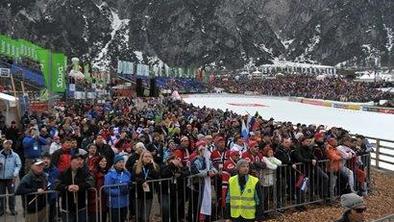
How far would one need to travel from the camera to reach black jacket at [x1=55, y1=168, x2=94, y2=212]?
7.53 meters

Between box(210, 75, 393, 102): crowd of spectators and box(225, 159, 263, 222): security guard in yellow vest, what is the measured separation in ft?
155

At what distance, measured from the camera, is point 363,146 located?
41.4 ft

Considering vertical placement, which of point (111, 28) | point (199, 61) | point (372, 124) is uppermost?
point (111, 28)

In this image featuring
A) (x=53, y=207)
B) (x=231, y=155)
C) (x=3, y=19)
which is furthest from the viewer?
(x=3, y=19)

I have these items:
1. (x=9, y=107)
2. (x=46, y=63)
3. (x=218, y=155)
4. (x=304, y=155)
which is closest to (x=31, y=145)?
(x=218, y=155)

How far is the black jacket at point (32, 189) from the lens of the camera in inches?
293

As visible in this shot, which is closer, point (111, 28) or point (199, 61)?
point (199, 61)

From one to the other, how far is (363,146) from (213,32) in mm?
163844

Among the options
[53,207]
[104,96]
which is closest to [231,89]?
[104,96]

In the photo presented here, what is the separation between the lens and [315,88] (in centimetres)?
7150

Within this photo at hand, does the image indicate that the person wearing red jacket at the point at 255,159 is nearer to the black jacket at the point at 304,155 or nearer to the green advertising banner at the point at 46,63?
the black jacket at the point at 304,155

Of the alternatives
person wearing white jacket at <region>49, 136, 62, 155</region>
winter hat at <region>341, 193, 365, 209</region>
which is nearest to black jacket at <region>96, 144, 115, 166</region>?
person wearing white jacket at <region>49, 136, 62, 155</region>

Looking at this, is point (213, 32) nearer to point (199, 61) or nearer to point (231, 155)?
point (199, 61)

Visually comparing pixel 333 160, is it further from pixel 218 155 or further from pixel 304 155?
pixel 218 155
